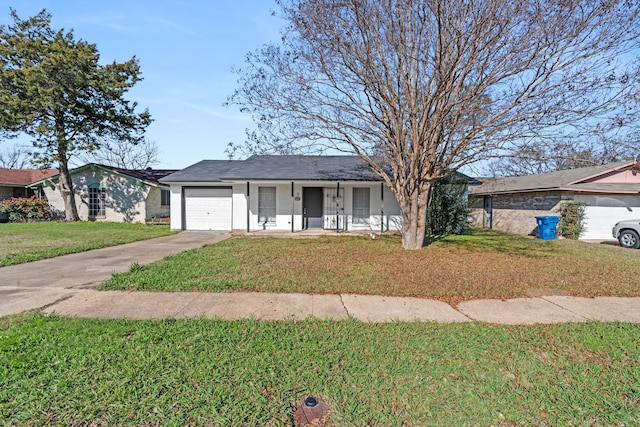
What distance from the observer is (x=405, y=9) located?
802cm

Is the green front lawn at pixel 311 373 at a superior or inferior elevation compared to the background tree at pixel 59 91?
inferior

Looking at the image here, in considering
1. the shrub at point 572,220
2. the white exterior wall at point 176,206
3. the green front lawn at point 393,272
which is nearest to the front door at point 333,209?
the green front lawn at point 393,272

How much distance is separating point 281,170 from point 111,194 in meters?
12.2

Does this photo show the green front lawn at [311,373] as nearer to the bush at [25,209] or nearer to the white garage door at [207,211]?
the white garage door at [207,211]

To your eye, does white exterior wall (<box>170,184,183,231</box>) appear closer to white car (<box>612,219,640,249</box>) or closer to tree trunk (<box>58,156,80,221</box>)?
A: tree trunk (<box>58,156,80,221</box>)

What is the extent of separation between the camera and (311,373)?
286 cm

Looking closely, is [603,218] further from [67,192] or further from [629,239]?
[67,192]

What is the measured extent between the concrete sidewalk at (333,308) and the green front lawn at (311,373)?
1.19 feet

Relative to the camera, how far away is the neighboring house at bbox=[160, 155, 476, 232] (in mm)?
14836

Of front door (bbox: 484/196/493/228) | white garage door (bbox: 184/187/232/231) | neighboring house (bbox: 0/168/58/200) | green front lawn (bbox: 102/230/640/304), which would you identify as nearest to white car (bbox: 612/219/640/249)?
green front lawn (bbox: 102/230/640/304)

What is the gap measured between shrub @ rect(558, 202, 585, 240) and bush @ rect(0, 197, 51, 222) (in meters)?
29.6

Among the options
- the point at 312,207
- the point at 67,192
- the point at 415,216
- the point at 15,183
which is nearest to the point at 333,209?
the point at 312,207

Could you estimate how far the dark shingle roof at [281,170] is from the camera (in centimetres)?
1409

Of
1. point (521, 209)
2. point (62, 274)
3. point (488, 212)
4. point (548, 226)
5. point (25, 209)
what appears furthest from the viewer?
point (488, 212)
